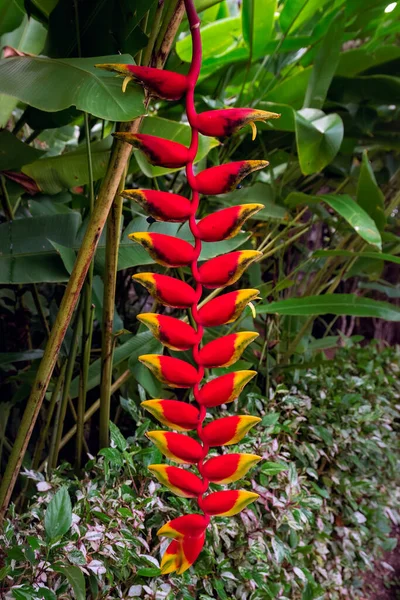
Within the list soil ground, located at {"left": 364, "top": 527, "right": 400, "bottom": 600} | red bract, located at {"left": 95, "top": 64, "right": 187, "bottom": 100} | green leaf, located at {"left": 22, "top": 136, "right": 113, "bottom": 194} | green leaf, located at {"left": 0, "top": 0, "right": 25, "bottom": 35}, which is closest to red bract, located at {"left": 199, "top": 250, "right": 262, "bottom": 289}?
red bract, located at {"left": 95, "top": 64, "right": 187, "bottom": 100}

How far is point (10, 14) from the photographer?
2.10 ft

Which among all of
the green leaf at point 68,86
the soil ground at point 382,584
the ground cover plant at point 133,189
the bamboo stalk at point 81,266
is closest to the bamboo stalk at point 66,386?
the ground cover plant at point 133,189

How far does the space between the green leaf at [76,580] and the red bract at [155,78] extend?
0.41 meters

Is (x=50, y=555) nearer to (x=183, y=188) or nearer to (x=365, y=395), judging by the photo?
(x=183, y=188)

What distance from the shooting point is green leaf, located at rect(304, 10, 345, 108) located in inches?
31.1

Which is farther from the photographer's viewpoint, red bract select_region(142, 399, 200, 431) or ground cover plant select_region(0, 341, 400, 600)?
ground cover plant select_region(0, 341, 400, 600)

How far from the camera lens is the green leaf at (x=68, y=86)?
38 centimetres

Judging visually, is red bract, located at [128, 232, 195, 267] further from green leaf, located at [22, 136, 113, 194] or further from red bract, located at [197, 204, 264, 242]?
green leaf, located at [22, 136, 113, 194]

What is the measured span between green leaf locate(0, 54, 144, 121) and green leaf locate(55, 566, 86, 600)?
0.40 metres

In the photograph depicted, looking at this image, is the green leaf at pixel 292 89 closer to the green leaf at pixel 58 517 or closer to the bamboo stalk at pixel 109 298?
the bamboo stalk at pixel 109 298

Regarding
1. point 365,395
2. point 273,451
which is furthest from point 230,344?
point 365,395

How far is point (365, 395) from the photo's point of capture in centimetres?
122

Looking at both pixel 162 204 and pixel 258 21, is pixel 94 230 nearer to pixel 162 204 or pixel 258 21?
pixel 162 204

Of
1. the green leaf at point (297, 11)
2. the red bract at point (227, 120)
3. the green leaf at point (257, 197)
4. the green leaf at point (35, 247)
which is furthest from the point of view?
the green leaf at point (257, 197)
